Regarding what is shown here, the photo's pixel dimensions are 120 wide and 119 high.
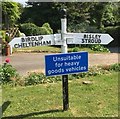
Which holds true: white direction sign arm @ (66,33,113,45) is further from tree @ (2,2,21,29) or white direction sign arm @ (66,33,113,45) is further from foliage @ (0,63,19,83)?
tree @ (2,2,21,29)

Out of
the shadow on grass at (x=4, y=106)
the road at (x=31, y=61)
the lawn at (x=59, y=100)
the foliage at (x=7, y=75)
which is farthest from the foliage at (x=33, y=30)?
the shadow on grass at (x=4, y=106)

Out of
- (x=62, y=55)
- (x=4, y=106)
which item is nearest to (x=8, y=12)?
(x=4, y=106)

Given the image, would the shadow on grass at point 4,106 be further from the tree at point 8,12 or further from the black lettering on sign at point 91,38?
the tree at point 8,12

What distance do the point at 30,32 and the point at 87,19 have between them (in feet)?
24.8

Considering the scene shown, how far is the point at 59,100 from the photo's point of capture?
684 centimetres

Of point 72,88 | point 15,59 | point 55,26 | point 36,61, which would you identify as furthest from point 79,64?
point 55,26

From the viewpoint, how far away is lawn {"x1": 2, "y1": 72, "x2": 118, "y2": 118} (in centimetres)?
608

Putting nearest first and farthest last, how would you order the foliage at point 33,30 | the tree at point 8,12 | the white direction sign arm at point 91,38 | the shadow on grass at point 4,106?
1. the white direction sign arm at point 91,38
2. the shadow on grass at point 4,106
3. the foliage at point 33,30
4. the tree at point 8,12

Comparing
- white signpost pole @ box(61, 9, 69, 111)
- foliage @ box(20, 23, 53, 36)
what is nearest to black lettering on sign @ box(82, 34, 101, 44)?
white signpost pole @ box(61, 9, 69, 111)

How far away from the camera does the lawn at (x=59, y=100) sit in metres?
6.08

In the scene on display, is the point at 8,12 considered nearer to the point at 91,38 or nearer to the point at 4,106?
the point at 4,106

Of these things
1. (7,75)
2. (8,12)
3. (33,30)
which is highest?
(8,12)

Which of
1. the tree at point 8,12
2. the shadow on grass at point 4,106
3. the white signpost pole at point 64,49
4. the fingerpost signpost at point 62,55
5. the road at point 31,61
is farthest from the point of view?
the tree at point 8,12

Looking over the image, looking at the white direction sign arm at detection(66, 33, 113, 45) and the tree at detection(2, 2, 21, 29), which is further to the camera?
the tree at detection(2, 2, 21, 29)
